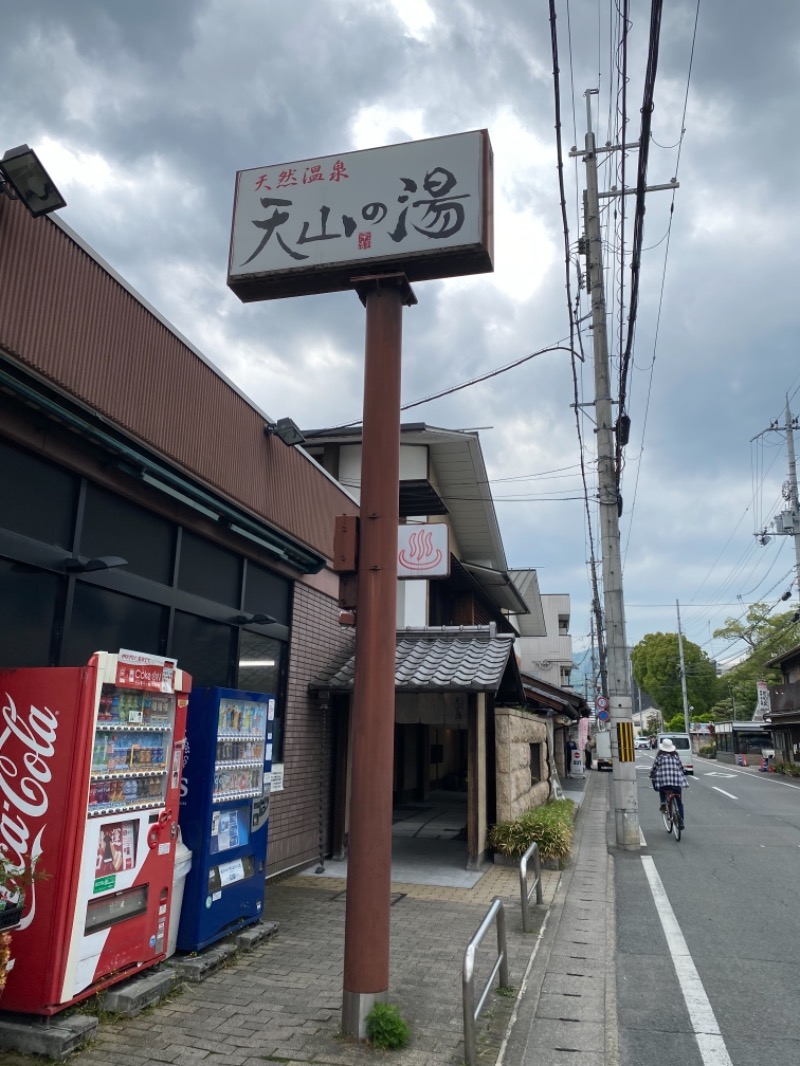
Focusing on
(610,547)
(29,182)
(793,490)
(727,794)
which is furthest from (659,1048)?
(793,490)

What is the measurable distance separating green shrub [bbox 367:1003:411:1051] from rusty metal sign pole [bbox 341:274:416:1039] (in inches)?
2.5

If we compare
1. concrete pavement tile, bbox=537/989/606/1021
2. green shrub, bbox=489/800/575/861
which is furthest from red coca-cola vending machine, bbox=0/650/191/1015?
green shrub, bbox=489/800/575/861

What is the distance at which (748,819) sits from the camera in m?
17.8

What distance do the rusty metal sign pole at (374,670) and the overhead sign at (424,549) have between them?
8.32m

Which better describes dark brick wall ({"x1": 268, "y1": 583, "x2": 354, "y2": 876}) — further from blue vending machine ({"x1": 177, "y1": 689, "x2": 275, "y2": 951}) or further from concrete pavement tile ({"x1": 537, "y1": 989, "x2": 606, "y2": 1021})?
concrete pavement tile ({"x1": 537, "y1": 989, "x2": 606, "y2": 1021})

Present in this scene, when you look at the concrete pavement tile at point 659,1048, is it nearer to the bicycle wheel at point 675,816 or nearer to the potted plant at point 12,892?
the potted plant at point 12,892

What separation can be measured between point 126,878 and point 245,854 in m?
1.70

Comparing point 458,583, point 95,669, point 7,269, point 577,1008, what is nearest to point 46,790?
point 95,669

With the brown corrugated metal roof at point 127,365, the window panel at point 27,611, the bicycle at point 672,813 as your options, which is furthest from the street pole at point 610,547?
the window panel at point 27,611

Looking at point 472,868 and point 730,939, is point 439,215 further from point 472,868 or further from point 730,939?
point 472,868

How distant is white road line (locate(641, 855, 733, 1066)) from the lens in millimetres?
4676

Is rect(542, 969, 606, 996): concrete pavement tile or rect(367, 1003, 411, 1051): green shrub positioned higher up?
rect(367, 1003, 411, 1051): green shrub

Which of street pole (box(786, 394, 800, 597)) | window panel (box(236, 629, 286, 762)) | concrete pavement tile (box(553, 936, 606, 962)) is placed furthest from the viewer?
street pole (box(786, 394, 800, 597))

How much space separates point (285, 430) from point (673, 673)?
71448 mm
